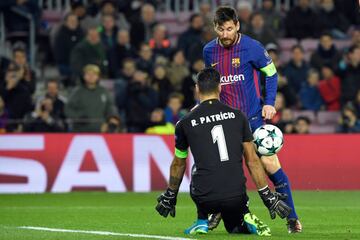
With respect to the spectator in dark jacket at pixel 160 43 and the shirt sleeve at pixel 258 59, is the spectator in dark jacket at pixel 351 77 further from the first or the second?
the shirt sleeve at pixel 258 59

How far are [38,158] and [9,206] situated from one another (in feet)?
10.5

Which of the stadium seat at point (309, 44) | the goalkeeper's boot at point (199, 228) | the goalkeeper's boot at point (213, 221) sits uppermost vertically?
the goalkeeper's boot at point (199, 228)

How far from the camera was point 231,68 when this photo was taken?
11.5m

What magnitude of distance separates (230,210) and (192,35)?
1262cm

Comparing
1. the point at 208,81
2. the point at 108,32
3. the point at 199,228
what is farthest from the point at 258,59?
the point at 108,32

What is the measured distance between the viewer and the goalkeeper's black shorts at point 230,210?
10383 millimetres

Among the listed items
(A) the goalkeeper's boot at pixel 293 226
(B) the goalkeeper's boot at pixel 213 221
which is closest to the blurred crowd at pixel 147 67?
(B) the goalkeeper's boot at pixel 213 221

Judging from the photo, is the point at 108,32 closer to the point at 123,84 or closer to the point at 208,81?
the point at 123,84

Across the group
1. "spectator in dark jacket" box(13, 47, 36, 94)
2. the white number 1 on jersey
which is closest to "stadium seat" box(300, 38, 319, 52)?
"spectator in dark jacket" box(13, 47, 36, 94)

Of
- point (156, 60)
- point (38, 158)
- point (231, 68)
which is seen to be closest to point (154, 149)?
point (38, 158)

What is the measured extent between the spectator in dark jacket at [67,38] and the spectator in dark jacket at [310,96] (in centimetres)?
453

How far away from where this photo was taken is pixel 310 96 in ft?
72.3

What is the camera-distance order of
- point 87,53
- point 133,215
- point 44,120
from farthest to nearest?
point 87,53, point 44,120, point 133,215

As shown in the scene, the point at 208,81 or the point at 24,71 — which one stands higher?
the point at 208,81
